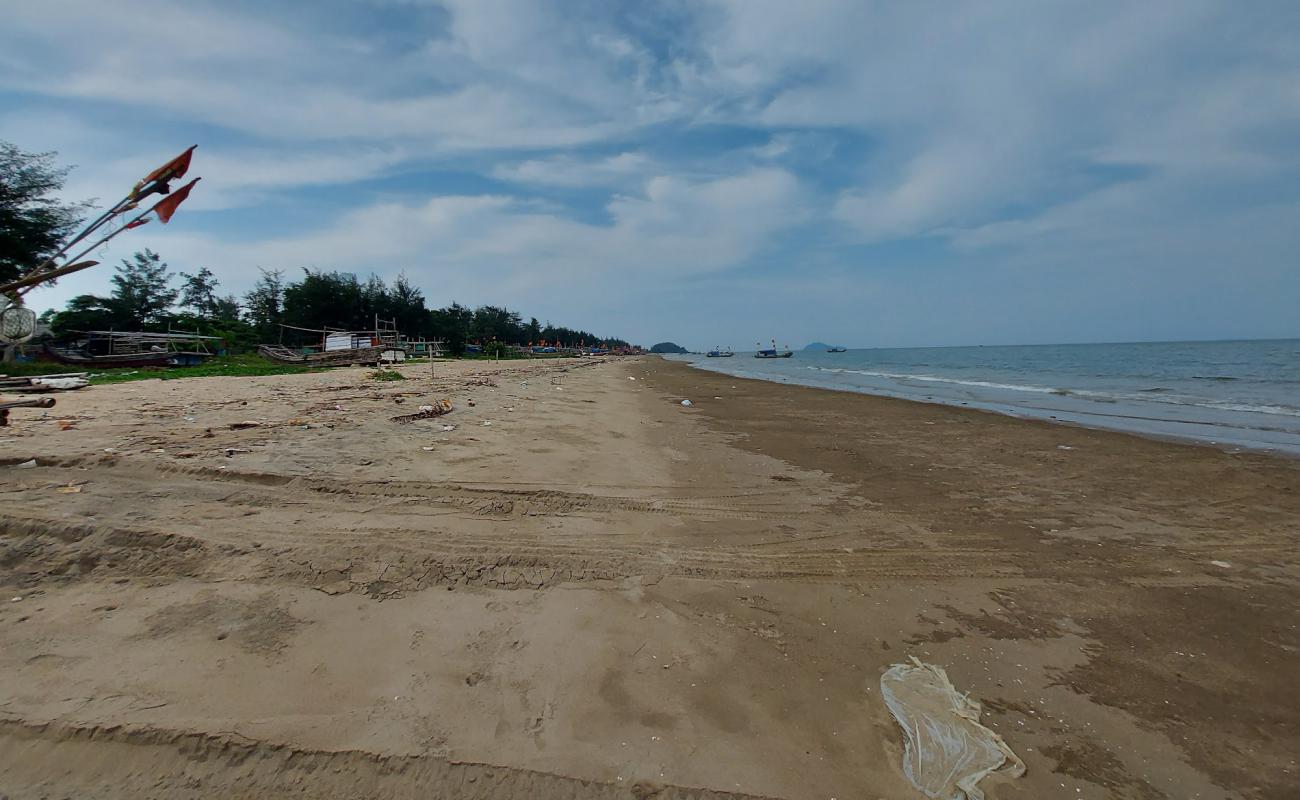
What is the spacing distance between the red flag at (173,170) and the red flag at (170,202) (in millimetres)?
140

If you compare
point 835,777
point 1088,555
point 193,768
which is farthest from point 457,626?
point 1088,555

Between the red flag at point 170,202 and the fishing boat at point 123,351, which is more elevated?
the red flag at point 170,202

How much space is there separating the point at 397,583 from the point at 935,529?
502cm

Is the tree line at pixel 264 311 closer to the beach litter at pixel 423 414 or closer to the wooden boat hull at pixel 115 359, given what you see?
the wooden boat hull at pixel 115 359

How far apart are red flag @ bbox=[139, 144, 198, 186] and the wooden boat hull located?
26930 mm

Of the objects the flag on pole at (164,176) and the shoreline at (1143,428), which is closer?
the flag on pole at (164,176)

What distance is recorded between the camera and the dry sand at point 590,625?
2.08 metres

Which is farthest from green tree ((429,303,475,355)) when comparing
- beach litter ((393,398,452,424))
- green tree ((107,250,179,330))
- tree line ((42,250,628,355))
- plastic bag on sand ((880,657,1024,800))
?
plastic bag on sand ((880,657,1024,800))

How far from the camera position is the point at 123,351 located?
25.7 meters

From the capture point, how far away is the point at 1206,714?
266 centimetres

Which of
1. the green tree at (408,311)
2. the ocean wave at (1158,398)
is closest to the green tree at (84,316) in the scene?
the green tree at (408,311)

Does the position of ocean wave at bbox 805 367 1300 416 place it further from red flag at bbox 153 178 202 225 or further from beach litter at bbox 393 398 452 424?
red flag at bbox 153 178 202 225

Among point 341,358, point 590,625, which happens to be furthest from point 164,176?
point 341,358

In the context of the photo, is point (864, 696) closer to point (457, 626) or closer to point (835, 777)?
point (835, 777)
